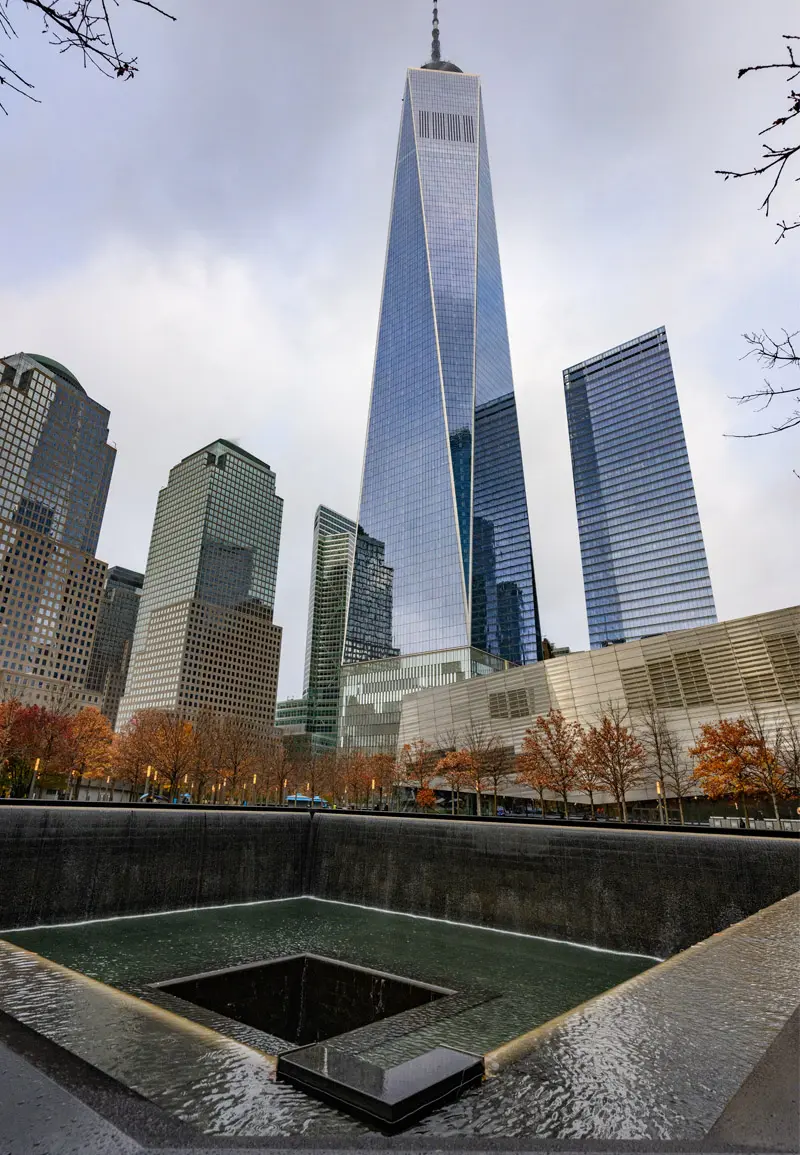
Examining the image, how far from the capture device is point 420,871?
18.6 meters

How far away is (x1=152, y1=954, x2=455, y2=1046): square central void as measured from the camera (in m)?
10.1

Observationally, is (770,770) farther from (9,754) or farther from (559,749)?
(9,754)

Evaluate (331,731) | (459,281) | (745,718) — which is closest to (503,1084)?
(745,718)

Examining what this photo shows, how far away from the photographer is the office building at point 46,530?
15950 cm

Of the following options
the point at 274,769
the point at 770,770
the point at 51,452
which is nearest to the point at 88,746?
the point at 274,769

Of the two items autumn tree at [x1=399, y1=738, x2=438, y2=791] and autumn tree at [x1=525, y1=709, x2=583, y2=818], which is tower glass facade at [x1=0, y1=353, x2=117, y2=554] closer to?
autumn tree at [x1=399, y1=738, x2=438, y2=791]

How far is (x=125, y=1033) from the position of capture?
187 inches

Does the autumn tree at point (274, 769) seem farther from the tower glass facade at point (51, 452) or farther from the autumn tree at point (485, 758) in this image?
the tower glass facade at point (51, 452)

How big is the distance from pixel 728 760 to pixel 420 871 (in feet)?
122

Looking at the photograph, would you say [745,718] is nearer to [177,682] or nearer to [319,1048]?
[319,1048]

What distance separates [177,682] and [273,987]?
204 m

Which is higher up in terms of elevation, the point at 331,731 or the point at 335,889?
the point at 331,731

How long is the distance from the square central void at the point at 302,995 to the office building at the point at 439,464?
4798 inches

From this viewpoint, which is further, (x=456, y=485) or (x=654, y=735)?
(x=456, y=485)
